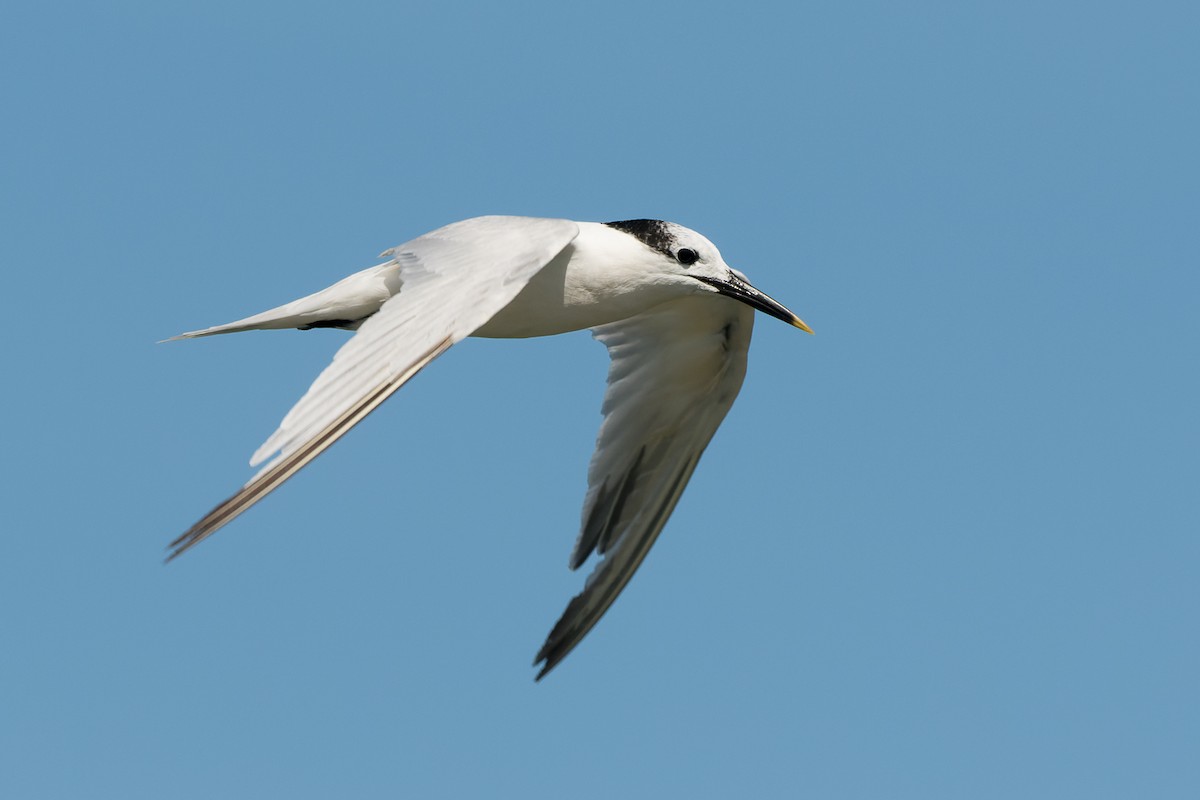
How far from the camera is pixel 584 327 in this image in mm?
10375

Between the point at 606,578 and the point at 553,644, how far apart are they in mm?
640

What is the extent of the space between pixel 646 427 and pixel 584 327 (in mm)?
1723

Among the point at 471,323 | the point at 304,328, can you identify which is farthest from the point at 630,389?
the point at 471,323

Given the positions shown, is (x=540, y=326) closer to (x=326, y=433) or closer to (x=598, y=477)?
(x=598, y=477)

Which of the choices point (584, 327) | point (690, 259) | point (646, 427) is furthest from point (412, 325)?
point (646, 427)

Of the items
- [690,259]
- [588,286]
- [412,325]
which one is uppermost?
[690,259]

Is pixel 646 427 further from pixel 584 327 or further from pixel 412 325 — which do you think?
pixel 412 325

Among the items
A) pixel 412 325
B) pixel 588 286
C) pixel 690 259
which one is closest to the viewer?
pixel 412 325

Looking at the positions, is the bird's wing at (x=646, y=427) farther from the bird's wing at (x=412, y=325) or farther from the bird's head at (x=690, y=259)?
the bird's wing at (x=412, y=325)

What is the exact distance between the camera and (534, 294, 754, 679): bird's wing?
1152cm

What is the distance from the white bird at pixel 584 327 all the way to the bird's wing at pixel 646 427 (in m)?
0.01

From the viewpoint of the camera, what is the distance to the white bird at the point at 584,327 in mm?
7473

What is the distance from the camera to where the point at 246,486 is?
23.0ft

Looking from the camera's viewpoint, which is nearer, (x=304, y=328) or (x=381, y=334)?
(x=381, y=334)
